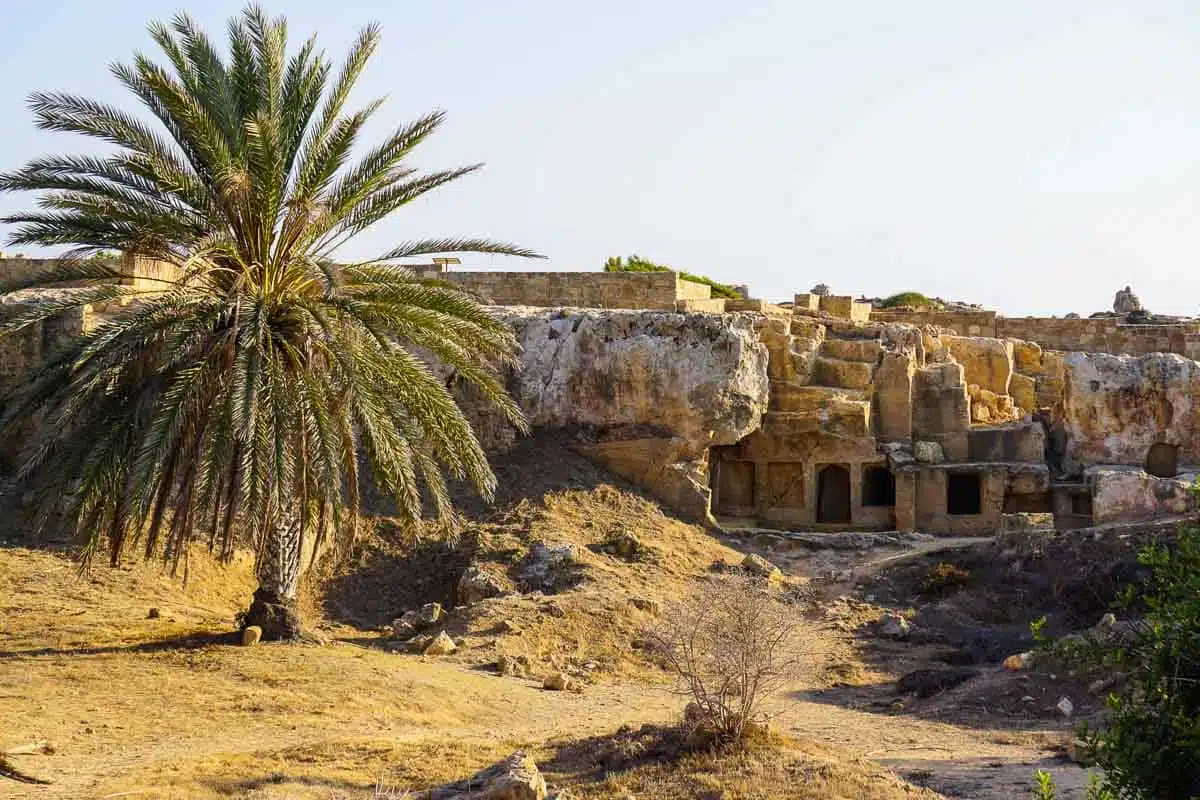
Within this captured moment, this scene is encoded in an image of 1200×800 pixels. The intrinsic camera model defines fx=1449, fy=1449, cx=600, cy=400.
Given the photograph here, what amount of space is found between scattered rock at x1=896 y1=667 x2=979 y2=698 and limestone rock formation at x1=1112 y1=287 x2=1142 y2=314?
85.9ft

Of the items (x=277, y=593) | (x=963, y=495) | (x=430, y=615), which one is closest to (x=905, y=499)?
(x=963, y=495)

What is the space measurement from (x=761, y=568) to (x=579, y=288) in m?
8.86

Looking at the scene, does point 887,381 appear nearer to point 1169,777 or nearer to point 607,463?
point 607,463

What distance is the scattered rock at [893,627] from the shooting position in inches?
746

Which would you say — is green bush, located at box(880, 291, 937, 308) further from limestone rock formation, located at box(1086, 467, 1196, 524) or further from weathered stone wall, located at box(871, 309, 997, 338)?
limestone rock formation, located at box(1086, 467, 1196, 524)

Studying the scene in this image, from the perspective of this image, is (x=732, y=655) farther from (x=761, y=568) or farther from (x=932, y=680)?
(x=761, y=568)

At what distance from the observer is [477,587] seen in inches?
733

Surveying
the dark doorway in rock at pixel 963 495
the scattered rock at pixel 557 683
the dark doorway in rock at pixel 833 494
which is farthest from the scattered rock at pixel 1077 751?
the dark doorway in rock at pixel 963 495

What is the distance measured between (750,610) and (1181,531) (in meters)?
5.54

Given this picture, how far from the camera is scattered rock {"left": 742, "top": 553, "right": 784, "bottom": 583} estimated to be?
20.4 m

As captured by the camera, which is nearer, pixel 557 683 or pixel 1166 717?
pixel 1166 717

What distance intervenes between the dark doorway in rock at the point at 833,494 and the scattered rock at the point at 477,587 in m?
8.60

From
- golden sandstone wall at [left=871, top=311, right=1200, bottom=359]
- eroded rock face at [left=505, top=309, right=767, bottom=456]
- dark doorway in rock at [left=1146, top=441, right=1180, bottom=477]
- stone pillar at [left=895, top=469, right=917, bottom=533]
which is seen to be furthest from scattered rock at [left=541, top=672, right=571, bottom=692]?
golden sandstone wall at [left=871, top=311, right=1200, bottom=359]

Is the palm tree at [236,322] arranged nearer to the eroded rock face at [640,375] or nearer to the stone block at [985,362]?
the eroded rock face at [640,375]
